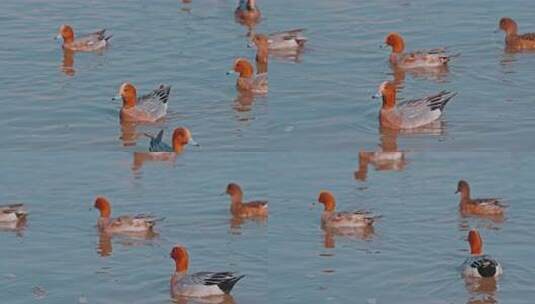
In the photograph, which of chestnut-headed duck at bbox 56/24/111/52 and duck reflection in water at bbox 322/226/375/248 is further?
chestnut-headed duck at bbox 56/24/111/52

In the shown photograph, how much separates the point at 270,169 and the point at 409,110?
66.9 inches

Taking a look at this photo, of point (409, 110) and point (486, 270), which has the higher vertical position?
point (409, 110)

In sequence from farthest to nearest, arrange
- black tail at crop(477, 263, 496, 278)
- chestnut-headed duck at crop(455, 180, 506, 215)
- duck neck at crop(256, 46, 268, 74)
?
duck neck at crop(256, 46, 268, 74), chestnut-headed duck at crop(455, 180, 506, 215), black tail at crop(477, 263, 496, 278)

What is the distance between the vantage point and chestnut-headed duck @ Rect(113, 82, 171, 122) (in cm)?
1792

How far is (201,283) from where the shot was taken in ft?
47.3

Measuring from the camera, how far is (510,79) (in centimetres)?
1900

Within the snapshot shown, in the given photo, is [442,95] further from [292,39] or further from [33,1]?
[33,1]

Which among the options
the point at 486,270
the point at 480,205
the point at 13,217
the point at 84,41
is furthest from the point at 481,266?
the point at 84,41

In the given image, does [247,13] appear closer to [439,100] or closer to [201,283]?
[439,100]

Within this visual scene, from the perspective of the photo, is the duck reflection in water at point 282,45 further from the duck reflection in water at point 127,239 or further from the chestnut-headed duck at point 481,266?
the chestnut-headed duck at point 481,266

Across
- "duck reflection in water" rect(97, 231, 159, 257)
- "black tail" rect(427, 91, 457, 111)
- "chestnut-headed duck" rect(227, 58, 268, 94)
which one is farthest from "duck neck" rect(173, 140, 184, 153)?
"black tail" rect(427, 91, 457, 111)

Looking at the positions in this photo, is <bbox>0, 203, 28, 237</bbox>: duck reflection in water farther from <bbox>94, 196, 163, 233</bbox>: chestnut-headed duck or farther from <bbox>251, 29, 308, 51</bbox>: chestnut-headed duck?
<bbox>251, 29, 308, 51</bbox>: chestnut-headed duck

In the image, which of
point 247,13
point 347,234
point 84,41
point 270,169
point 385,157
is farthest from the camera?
point 247,13

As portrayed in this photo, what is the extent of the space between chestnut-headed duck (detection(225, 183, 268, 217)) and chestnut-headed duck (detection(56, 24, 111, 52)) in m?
5.49
